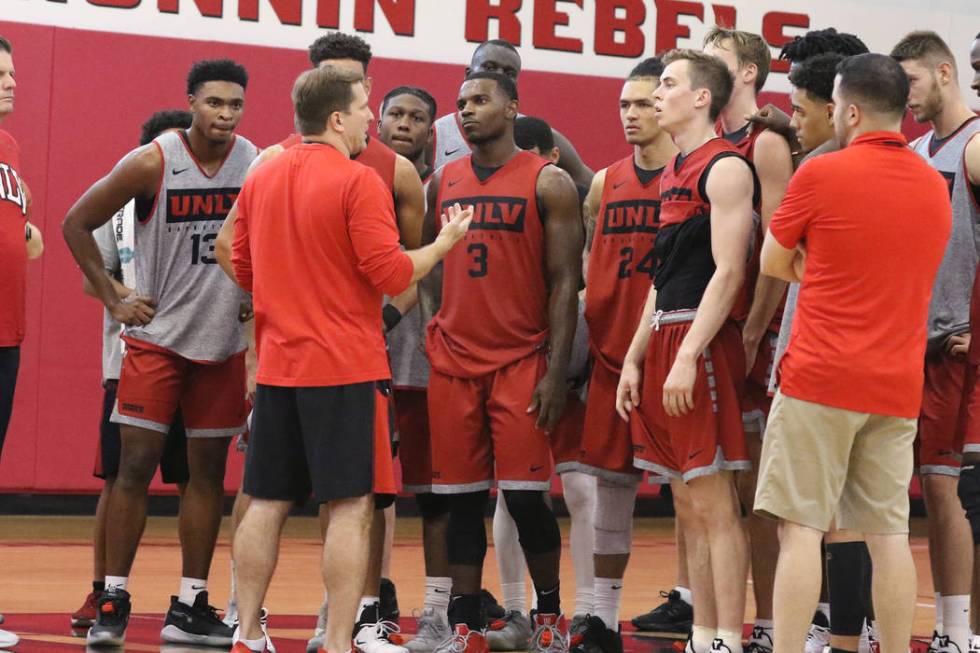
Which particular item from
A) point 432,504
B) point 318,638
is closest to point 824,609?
point 432,504

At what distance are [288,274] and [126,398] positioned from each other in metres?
1.21

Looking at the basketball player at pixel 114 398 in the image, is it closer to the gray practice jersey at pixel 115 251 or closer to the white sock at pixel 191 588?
the gray practice jersey at pixel 115 251

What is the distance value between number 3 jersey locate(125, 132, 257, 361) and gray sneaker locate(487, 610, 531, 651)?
1.37 meters

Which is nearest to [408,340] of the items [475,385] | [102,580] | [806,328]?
[475,385]

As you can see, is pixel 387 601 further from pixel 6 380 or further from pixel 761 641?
pixel 6 380

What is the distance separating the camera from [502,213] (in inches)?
194

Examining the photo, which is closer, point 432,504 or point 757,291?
point 757,291

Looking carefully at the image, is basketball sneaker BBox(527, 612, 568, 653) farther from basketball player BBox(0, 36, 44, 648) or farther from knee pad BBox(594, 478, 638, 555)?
basketball player BBox(0, 36, 44, 648)

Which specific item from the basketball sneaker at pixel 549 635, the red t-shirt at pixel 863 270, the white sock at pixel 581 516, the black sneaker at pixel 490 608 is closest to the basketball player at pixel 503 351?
the basketball sneaker at pixel 549 635

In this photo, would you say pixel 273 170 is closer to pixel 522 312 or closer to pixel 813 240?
pixel 522 312

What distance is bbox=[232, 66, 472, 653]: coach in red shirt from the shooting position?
423 cm

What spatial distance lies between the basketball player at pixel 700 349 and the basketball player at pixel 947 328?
0.83 m

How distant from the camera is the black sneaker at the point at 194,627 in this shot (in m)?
5.01

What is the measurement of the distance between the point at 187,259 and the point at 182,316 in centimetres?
22
